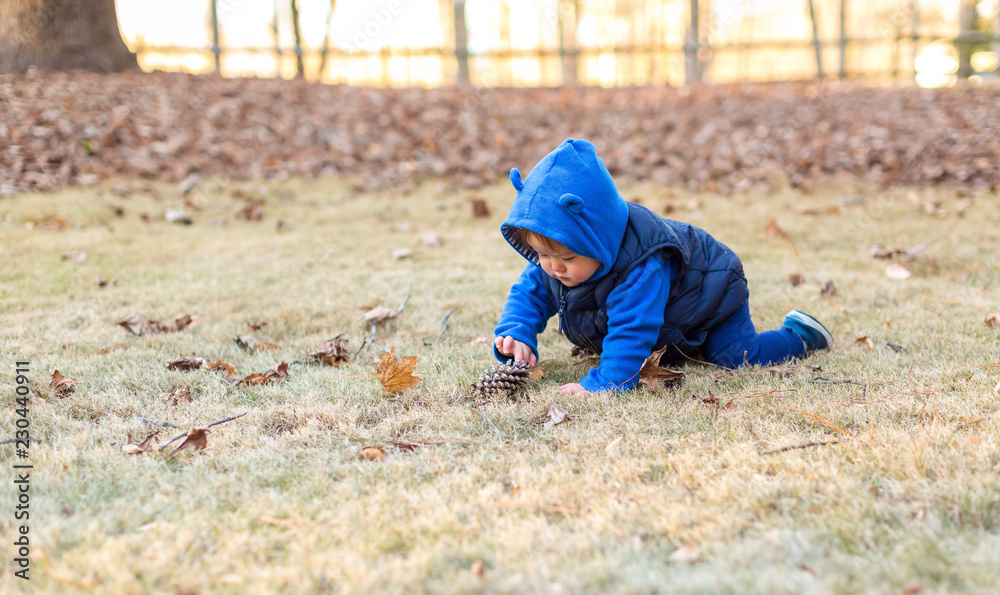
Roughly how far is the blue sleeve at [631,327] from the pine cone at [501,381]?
253 mm

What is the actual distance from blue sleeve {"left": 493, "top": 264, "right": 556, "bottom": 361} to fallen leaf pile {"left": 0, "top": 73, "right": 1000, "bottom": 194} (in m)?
4.04

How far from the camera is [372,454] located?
2168mm

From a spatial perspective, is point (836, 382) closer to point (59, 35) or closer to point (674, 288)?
point (674, 288)

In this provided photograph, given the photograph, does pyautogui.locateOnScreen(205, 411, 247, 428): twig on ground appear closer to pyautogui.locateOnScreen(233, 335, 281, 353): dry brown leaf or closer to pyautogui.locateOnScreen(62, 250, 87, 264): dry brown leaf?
pyautogui.locateOnScreen(233, 335, 281, 353): dry brown leaf

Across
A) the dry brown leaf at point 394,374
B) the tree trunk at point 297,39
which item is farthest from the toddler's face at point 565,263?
the tree trunk at point 297,39

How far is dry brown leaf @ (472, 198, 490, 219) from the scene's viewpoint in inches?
255

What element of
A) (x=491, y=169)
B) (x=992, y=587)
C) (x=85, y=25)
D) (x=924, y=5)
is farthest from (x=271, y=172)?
(x=924, y=5)

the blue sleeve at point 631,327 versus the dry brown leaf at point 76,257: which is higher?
the dry brown leaf at point 76,257

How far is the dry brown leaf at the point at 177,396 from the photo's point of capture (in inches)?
103

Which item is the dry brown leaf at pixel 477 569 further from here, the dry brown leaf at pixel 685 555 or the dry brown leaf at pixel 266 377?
the dry brown leaf at pixel 266 377

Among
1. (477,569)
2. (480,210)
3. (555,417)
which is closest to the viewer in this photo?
(477,569)

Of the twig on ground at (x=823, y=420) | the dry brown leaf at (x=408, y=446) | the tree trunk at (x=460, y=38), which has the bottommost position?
the dry brown leaf at (x=408, y=446)

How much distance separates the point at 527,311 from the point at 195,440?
141cm

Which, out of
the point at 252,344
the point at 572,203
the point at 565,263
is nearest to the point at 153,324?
the point at 252,344
